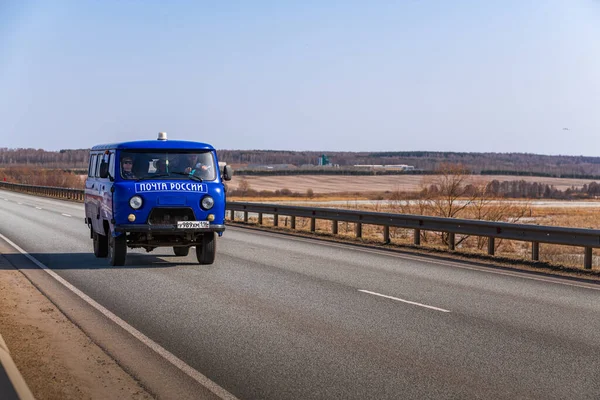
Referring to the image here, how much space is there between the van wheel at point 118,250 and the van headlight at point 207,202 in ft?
5.02

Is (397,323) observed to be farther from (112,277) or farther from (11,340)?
(112,277)

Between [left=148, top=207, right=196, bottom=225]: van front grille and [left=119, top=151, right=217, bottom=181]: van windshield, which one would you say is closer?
[left=148, top=207, right=196, bottom=225]: van front grille

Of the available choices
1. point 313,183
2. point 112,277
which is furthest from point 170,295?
point 313,183

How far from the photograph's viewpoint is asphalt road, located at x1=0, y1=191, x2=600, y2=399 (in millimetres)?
6879

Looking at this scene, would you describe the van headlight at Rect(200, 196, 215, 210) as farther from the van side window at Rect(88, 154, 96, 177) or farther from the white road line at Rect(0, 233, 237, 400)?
the van side window at Rect(88, 154, 96, 177)

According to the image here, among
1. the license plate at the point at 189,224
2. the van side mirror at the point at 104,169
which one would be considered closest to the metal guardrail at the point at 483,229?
the license plate at the point at 189,224

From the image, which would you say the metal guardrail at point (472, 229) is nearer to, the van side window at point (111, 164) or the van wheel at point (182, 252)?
the van wheel at point (182, 252)

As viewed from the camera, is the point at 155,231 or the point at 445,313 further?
the point at 155,231

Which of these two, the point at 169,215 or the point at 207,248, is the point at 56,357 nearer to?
the point at 169,215

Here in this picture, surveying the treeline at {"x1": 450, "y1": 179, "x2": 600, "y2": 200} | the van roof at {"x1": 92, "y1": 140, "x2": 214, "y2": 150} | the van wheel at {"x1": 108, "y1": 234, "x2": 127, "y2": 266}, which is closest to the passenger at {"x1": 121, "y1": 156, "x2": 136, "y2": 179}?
the van roof at {"x1": 92, "y1": 140, "x2": 214, "y2": 150}

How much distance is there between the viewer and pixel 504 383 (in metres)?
6.80

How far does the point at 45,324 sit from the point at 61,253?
8369mm

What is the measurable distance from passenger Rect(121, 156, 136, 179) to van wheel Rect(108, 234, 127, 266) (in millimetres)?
1082

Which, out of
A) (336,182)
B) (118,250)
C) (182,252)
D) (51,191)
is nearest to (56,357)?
(118,250)
